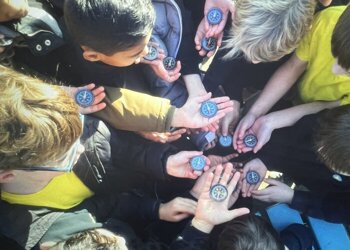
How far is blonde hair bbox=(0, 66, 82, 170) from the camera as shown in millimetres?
1733

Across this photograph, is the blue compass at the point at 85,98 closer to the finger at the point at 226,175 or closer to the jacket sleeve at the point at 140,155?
the jacket sleeve at the point at 140,155

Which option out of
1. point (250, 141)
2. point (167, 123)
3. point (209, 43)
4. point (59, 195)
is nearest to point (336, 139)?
point (250, 141)

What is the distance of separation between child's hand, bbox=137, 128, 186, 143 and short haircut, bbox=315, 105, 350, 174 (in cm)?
85

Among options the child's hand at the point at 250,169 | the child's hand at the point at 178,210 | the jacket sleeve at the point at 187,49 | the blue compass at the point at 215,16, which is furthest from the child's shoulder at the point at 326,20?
the child's hand at the point at 178,210

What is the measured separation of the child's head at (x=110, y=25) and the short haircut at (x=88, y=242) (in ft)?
3.12

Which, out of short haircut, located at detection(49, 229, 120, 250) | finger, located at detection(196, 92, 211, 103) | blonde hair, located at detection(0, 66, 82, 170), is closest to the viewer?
blonde hair, located at detection(0, 66, 82, 170)

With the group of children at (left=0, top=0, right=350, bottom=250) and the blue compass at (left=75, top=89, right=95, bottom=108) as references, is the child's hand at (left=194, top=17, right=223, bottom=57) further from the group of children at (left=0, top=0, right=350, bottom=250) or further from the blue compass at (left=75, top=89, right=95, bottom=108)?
the blue compass at (left=75, top=89, right=95, bottom=108)

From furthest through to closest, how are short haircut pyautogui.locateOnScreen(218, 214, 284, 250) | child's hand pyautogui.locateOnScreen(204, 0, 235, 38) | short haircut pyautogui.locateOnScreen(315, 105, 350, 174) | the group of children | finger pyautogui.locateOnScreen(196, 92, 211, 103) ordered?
child's hand pyautogui.locateOnScreen(204, 0, 235, 38)
finger pyautogui.locateOnScreen(196, 92, 211, 103)
short haircut pyautogui.locateOnScreen(315, 105, 350, 174)
short haircut pyautogui.locateOnScreen(218, 214, 284, 250)
the group of children

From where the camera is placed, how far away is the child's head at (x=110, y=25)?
81.5 inches

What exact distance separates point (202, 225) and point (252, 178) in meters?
0.52

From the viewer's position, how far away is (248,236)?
2160mm

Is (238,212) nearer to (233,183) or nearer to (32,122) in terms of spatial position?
(233,183)

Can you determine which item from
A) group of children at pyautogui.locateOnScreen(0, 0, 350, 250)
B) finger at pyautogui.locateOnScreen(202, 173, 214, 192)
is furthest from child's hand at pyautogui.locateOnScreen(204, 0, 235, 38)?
finger at pyautogui.locateOnScreen(202, 173, 214, 192)

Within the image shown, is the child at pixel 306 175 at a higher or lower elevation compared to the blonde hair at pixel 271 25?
lower
